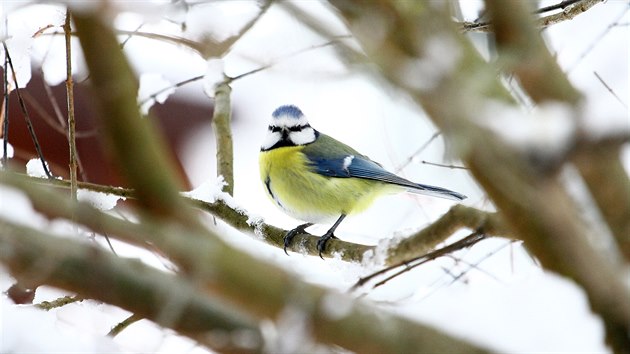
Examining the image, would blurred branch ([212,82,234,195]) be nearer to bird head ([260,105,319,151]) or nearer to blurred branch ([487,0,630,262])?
bird head ([260,105,319,151])

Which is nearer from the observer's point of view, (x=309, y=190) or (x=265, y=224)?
(x=265, y=224)

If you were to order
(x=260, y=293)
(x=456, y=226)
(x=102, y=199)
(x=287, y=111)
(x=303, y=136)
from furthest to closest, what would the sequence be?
(x=303, y=136) → (x=287, y=111) → (x=102, y=199) → (x=456, y=226) → (x=260, y=293)

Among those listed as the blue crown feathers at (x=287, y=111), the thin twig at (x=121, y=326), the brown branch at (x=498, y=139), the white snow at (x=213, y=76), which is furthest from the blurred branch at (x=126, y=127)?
the blue crown feathers at (x=287, y=111)

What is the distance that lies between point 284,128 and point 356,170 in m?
0.52

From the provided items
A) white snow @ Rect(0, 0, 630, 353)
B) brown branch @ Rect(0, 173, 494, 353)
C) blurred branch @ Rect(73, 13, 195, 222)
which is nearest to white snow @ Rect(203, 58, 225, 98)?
white snow @ Rect(0, 0, 630, 353)

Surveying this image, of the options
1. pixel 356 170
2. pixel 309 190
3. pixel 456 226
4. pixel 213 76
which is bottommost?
pixel 456 226

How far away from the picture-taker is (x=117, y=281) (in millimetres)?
924

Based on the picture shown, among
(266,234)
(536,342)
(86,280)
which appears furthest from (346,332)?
(266,234)

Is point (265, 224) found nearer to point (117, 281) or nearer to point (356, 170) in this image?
point (356, 170)

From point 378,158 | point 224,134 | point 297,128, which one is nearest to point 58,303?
point 224,134

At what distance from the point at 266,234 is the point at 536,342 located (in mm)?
1913

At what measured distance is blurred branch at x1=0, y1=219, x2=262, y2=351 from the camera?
88cm

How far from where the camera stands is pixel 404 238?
→ 83.3 inches

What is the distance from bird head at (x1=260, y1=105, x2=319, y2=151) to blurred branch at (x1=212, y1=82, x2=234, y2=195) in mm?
471
